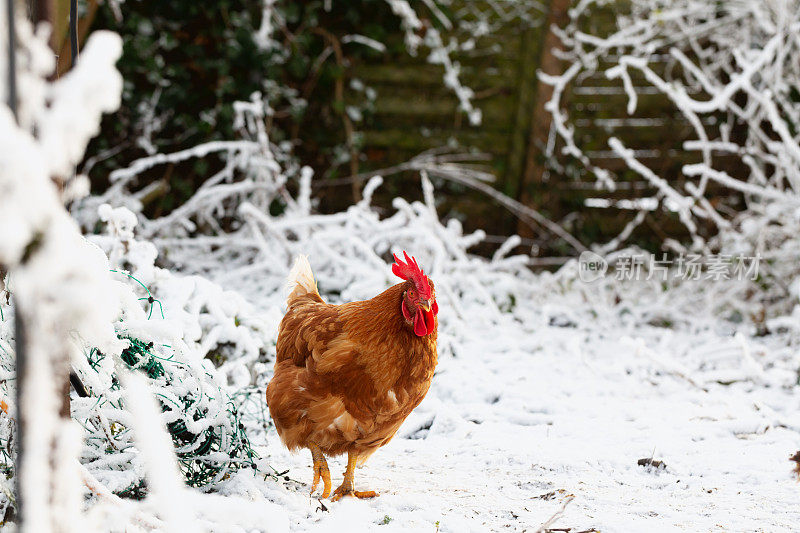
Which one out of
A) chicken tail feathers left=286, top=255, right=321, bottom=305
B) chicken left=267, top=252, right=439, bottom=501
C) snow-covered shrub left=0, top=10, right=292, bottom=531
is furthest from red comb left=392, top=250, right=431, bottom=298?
snow-covered shrub left=0, top=10, right=292, bottom=531

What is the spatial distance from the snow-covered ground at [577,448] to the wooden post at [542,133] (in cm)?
156

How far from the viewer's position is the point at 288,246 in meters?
3.69

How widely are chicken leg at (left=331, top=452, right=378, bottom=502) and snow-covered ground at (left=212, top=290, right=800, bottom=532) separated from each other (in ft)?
0.18

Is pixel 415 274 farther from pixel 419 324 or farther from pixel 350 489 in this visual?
pixel 350 489

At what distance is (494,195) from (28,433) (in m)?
4.10

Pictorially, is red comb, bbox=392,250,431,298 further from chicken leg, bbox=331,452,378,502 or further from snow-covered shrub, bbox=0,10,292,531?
snow-covered shrub, bbox=0,10,292,531

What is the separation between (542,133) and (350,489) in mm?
3611

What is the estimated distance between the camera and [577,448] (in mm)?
2295

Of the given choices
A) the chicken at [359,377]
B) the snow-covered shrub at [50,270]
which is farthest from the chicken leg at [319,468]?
the snow-covered shrub at [50,270]

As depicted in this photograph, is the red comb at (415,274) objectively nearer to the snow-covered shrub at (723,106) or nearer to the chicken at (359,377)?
the chicken at (359,377)

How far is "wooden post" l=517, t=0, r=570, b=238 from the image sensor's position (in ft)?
15.5

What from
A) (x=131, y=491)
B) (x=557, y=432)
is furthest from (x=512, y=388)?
(x=131, y=491)

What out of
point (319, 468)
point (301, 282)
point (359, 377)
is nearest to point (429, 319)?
point (359, 377)

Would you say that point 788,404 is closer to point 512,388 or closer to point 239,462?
point 512,388
